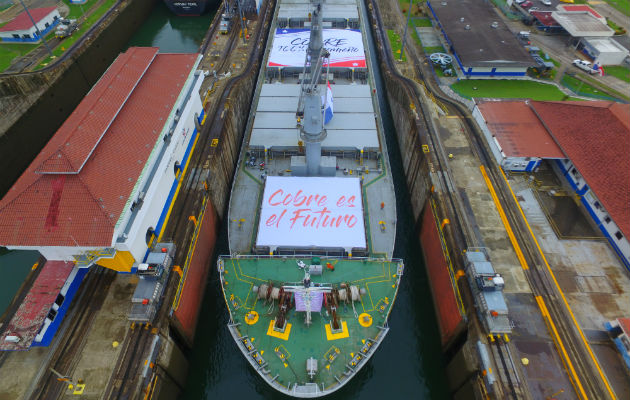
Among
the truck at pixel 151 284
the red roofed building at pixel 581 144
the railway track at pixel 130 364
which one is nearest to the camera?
the railway track at pixel 130 364

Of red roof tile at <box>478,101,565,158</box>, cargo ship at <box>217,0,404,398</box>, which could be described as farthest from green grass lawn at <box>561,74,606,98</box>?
cargo ship at <box>217,0,404,398</box>

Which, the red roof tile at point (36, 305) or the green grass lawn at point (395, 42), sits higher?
the green grass lawn at point (395, 42)

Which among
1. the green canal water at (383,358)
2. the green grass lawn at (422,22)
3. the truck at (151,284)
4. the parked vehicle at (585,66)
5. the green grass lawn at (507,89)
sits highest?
the green grass lawn at (422,22)

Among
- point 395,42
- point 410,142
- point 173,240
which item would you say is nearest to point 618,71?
point 395,42

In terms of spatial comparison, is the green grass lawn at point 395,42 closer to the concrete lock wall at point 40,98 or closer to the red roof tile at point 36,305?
the concrete lock wall at point 40,98

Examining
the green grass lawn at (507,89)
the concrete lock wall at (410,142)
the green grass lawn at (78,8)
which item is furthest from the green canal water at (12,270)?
the green grass lawn at (507,89)

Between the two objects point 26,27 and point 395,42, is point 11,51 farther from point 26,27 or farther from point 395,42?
point 395,42
